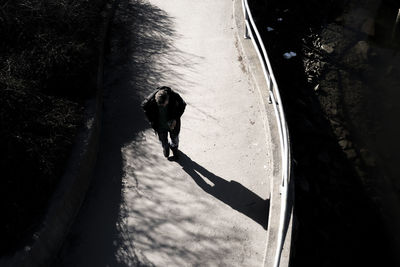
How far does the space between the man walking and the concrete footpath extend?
79 centimetres

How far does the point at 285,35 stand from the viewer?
1077cm

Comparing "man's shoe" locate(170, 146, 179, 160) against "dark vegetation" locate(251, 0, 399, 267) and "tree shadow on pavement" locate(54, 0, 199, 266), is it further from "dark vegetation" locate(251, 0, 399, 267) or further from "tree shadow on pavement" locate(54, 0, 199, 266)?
"dark vegetation" locate(251, 0, 399, 267)

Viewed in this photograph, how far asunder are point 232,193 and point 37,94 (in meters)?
3.52

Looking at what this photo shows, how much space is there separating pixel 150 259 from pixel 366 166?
5.42 metres

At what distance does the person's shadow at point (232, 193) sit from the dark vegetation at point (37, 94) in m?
1.93

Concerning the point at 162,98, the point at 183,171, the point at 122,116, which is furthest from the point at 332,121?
the point at 162,98

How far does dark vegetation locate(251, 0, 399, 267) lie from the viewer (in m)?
7.04

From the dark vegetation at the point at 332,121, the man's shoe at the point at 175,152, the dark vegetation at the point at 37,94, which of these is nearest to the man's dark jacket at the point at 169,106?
the man's shoe at the point at 175,152

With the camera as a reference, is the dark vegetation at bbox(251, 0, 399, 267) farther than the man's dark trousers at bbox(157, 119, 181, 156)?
Yes

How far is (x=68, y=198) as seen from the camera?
522 centimetres

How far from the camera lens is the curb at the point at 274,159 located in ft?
14.9

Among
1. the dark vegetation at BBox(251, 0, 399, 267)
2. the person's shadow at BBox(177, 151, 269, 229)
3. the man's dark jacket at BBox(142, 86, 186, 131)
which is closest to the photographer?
the man's dark jacket at BBox(142, 86, 186, 131)

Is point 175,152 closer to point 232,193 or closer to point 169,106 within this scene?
point 169,106

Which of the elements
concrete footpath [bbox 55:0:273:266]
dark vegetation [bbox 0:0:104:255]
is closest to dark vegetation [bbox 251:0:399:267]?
concrete footpath [bbox 55:0:273:266]
